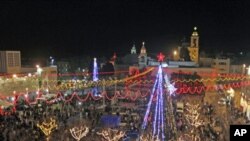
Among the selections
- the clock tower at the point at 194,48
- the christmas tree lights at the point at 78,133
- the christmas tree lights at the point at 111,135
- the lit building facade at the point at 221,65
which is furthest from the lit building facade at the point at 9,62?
the lit building facade at the point at 221,65

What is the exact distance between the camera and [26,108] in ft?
45.3

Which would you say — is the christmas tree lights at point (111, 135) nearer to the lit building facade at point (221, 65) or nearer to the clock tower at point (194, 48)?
the lit building facade at point (221, 65)

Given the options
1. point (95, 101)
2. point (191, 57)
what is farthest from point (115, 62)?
point (95, 101)

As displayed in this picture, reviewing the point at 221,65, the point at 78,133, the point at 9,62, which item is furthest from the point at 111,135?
the point at 221,65

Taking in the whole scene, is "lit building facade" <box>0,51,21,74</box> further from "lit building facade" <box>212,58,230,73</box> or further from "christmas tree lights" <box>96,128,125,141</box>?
"lit building facade" <box>212,58,230,73</box>

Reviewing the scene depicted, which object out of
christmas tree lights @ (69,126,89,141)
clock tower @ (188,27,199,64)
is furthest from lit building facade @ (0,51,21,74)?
clock tower @ (188,27,199,64)

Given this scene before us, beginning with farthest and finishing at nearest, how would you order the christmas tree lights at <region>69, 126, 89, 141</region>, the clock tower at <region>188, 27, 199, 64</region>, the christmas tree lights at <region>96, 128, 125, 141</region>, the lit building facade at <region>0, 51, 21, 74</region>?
the clock tower at <region>188, 27, 199, 64</region> < the lit building facade at <region>0, 51, 21, 74</region> < the christmas tree lights at <region>69, 126, 89, 141</region> < the christmas tree lights at <region>96, 128, 125, 141</region>

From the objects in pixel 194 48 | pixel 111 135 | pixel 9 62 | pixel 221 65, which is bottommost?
pixel 111 135

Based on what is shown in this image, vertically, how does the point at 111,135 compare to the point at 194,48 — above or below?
below

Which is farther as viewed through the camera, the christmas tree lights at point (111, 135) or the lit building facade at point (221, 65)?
the lit building facade at point (221, 65)

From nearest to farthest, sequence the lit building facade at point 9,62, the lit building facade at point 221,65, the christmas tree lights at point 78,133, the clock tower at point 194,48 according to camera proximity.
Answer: the christmas tree lights at point 78,133 < the lit building facade at point 9,62 < the lit building facade at point 221,65 < the clock tower at point 194,48

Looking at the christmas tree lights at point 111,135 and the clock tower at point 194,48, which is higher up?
the clock tower at point 194,48

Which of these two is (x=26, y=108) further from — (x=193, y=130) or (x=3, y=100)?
(x=193, y=130)

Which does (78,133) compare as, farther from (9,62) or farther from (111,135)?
(9,62)
